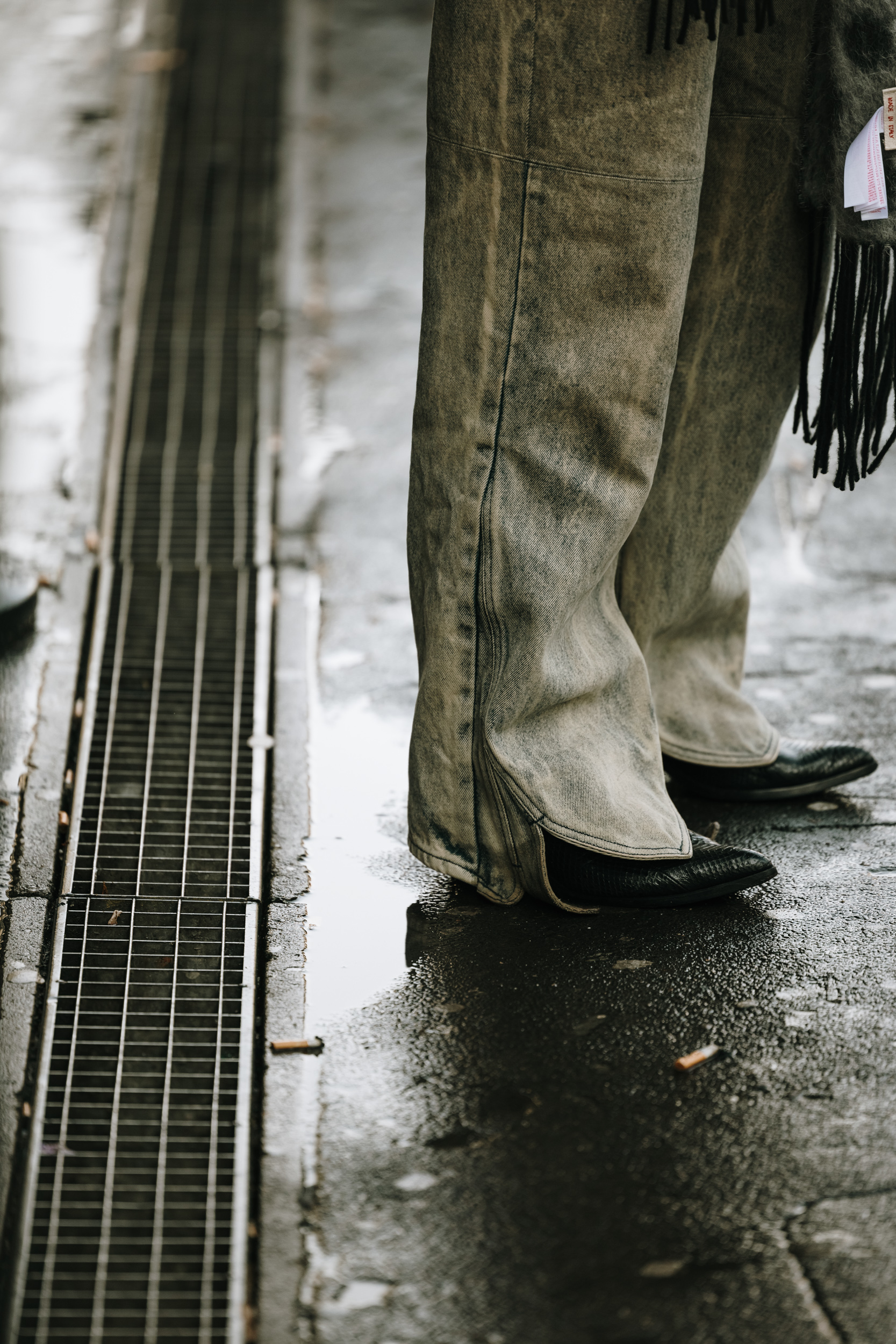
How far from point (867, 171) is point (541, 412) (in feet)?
1.79

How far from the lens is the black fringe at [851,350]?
213cm

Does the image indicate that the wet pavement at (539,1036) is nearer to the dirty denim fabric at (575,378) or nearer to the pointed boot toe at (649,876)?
the pointed boot toe at (649,876)

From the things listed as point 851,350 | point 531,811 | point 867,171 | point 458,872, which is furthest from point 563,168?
point 458,872

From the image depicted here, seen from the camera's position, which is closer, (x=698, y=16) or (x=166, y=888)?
(x=698, y=16)

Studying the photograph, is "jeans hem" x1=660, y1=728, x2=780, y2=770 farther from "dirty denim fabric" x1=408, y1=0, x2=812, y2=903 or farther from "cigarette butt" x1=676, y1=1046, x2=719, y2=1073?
"cigarette butt" x1=676, y1=1046, x2=719, y2=1073

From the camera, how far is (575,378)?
6.54 ft

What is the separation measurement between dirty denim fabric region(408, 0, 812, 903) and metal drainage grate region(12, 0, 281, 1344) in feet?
1.36

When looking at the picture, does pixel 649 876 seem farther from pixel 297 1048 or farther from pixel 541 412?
→ pixel 541 412

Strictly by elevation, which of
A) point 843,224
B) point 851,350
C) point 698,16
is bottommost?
point 851,350

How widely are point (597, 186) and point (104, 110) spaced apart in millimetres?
4666

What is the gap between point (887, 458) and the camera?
400 cm

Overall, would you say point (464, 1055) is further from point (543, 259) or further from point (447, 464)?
point (543, 259)

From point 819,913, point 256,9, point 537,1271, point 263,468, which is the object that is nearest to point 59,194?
point 263,468

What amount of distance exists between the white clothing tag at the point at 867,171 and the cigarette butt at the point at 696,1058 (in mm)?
1134
